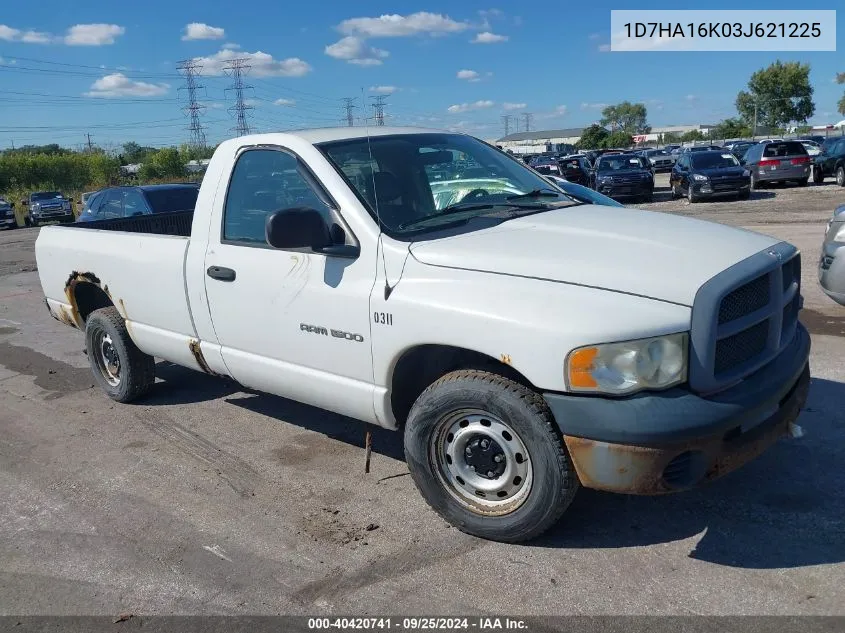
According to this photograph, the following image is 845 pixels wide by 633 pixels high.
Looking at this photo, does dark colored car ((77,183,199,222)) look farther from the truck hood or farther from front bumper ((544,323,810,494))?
front bumper ((544,323,810,494))

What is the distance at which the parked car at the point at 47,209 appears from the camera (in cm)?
3469

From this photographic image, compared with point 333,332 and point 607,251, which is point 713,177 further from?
point 333,332

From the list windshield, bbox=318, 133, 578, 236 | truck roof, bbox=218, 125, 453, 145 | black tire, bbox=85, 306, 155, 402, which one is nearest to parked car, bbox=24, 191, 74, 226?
black tire, bbox=85, 306, 155, 402

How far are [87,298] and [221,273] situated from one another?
261cm

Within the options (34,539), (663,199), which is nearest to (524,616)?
(34,539)

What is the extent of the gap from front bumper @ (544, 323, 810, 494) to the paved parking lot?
0.49 metres

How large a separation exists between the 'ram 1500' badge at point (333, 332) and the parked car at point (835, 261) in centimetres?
482

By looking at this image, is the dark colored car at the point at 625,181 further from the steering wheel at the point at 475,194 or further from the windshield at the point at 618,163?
the steering wheel at the point at 475,194

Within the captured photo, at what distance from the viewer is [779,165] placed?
26.9 metres

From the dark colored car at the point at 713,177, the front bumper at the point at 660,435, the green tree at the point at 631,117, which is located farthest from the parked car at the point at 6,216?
the green tree at the point at 631,117

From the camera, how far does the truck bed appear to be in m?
6.91

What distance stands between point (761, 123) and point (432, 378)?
98532mm

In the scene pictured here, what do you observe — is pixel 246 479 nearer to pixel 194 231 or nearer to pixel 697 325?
pixel 194 231

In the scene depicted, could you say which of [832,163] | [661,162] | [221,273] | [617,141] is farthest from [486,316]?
[617,141]
